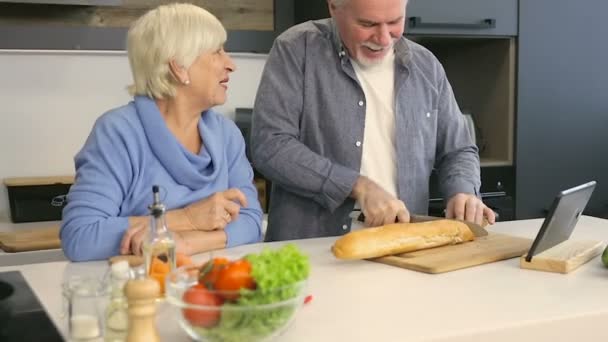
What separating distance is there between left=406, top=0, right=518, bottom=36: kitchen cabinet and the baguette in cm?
143

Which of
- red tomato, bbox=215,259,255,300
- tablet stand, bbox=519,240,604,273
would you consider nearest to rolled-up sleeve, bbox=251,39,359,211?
tablet stand, bbox=519,240,604,273

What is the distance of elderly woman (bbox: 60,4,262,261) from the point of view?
60.3 inches

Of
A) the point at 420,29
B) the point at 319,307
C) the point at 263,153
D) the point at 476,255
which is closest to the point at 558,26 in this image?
the point at 420,29

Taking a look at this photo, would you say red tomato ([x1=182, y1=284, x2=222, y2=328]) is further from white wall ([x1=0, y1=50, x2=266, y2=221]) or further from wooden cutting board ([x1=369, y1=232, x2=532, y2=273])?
white wall ([x1=0, y1=50, x2=266, y2=221])

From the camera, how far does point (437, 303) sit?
46.9 inches

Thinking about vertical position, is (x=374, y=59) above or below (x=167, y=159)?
above

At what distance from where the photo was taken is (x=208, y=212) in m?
1.58

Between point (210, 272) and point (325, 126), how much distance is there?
41.6 inches

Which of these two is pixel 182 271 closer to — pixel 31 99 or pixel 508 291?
pixel 508 291

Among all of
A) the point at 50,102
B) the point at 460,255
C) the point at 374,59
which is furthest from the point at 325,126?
the point at 50,102

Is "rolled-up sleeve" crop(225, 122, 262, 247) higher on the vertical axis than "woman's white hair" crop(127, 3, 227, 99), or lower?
lower

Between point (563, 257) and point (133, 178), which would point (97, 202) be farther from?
point (563, 257)

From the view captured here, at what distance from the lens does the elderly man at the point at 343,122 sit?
6.21ft

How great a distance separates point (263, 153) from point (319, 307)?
0.79 meters
